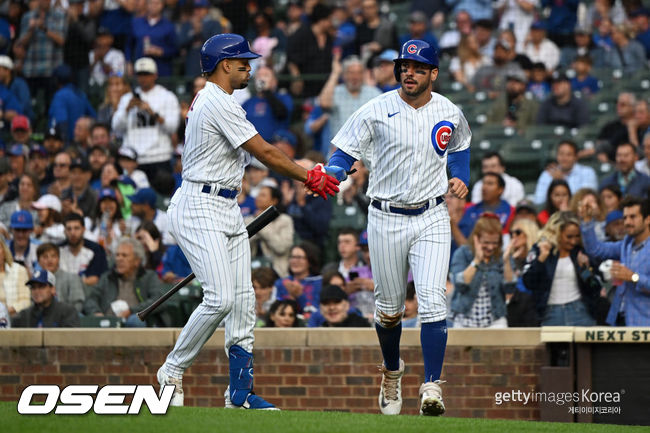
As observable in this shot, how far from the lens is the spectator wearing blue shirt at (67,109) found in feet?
40.9

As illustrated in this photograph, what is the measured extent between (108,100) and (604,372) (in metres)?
7.03

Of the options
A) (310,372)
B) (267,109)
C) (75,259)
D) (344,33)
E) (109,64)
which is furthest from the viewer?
(109,64)

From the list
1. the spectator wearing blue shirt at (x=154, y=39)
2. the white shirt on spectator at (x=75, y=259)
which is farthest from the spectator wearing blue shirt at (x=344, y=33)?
the white shirt on spectator at (x=75, y=259)

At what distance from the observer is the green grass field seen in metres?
4.94

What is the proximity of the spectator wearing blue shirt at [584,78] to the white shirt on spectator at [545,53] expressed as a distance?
306 mm

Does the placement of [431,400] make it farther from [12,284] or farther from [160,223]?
[160,223]

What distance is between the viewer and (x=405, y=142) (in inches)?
245

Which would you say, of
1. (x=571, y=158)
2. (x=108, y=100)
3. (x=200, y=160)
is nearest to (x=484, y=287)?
(x=571, y=158)

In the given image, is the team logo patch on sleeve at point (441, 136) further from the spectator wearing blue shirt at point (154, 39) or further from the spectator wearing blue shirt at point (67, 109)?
the spectator wearing blue shirt at point (154, 39)

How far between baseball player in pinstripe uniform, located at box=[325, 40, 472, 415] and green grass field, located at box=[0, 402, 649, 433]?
68 centimetres

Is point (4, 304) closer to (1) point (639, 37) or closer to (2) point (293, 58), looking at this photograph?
(2) point (293, 58)

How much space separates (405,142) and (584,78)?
247 inches

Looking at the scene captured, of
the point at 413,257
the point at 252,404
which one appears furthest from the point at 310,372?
the point at 413,257

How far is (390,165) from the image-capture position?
6.28m
